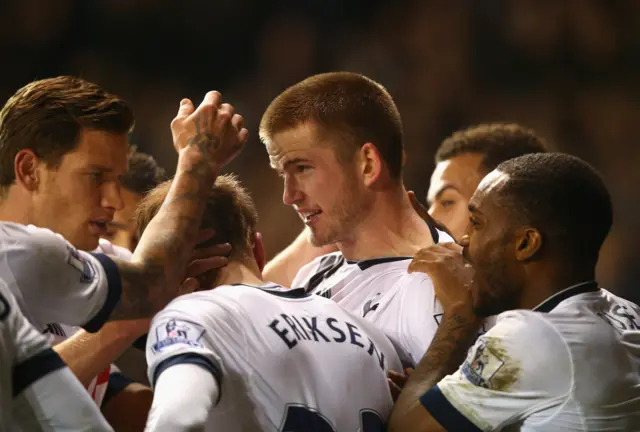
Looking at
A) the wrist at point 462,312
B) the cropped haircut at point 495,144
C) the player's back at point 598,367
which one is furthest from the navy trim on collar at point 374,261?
the cropped haircut at point 495,144

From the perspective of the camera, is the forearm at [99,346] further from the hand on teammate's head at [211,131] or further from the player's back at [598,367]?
the player's back at [598,367]

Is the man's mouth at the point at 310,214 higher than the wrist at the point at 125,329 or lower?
higher

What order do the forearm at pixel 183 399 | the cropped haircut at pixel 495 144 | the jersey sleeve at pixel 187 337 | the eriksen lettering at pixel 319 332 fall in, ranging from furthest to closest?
the cropped haircut at pixel 495 144, the eriksen lettering at pixel 319 332, the jersey sleeve at pixel 187 337, the forearm at pixel 183 399

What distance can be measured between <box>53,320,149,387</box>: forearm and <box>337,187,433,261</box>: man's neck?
2.47 feet

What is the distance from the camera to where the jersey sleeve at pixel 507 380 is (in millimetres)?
2010

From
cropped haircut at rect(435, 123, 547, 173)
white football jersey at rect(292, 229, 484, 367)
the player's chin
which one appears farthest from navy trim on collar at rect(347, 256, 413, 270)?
cropped haircut at rect(435, 123, 547, 173)

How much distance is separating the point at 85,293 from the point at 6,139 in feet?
3.71

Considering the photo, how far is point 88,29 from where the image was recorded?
6.48 m

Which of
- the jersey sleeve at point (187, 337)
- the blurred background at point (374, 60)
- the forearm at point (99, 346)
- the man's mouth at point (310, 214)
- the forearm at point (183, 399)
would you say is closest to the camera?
the forearm at point (183, 399)

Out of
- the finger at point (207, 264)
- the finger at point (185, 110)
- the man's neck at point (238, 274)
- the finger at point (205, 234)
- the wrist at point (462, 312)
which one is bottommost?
the wrist at point (462, 312)

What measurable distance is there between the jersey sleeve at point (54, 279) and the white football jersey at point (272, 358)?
153mm

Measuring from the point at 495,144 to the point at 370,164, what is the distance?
4.68 ft

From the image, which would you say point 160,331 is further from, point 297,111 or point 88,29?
point 88,29

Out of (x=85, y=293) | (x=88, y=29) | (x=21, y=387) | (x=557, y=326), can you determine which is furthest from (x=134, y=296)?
Answer: (x=88, y=29)
